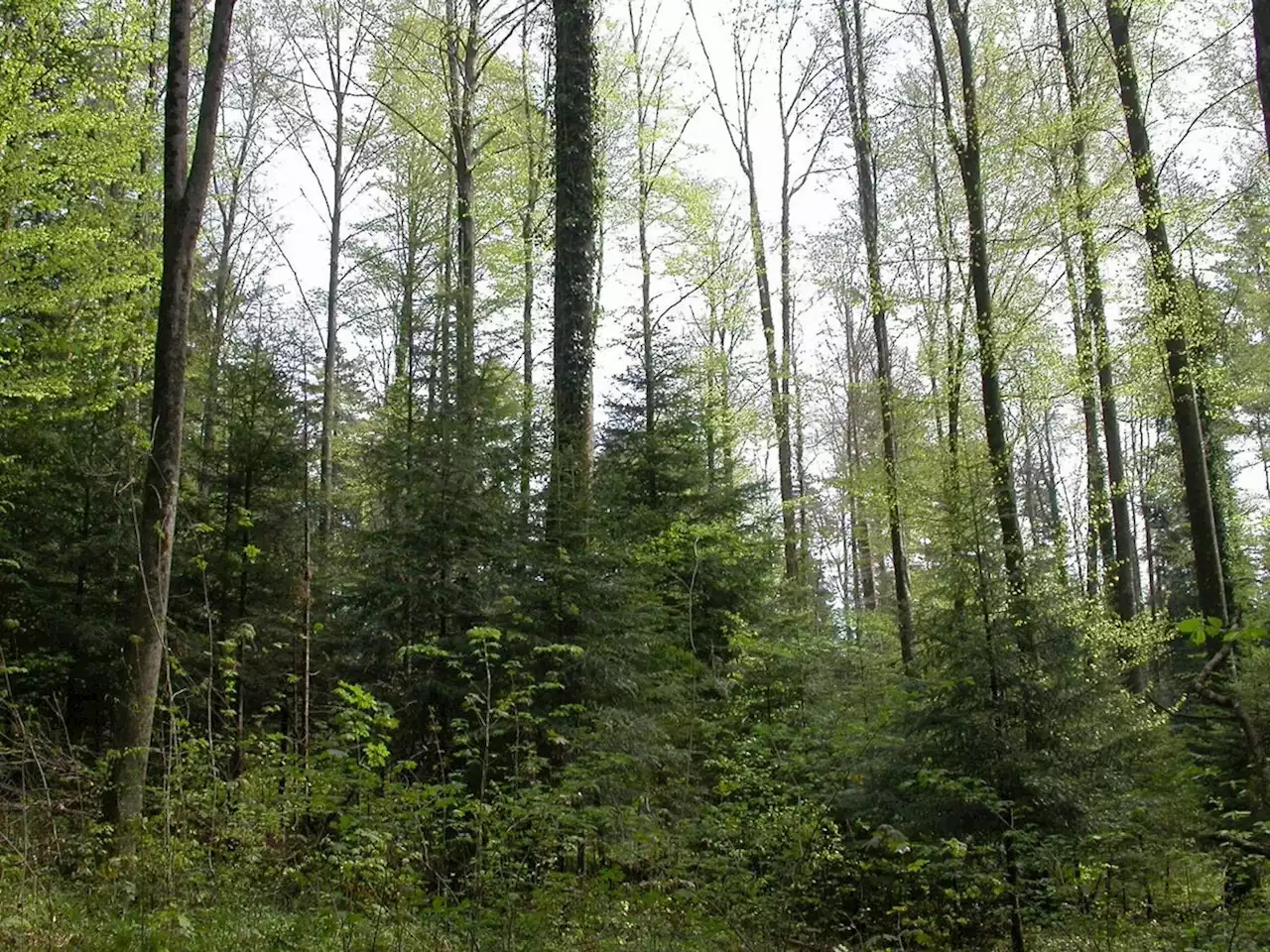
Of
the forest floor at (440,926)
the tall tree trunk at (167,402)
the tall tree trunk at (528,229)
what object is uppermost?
the tall tree trunk at (528,229)

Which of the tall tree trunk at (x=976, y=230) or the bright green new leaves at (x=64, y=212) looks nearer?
the bright green new leaves at (x=64, y=212)

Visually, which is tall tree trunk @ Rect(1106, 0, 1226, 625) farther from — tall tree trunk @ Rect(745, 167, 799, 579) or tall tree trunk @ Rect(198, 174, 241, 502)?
tall tree trunk @ Rect(198, 174, 241, 502)

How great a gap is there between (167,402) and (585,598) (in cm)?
399

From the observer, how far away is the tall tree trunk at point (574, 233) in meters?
9.56

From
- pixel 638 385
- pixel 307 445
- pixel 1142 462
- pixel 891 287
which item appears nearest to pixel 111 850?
pixel 307 445

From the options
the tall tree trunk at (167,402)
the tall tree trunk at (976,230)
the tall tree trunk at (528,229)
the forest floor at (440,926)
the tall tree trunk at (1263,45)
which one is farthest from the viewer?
the tall tree trunk at (528,229)

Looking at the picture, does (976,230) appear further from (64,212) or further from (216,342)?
(64,212)

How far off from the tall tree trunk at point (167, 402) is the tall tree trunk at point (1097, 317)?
383 inches

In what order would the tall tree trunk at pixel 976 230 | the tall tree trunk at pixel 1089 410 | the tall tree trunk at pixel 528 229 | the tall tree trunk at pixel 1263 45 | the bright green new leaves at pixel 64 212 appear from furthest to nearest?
the tall tree trunk at pixel 528 229
the tall tree trunk at pixel 1089 410
the tall tree trunk at pixel 976 230
the bright green new leaves at pixel 64 212
the tall tree trunk at pixel 1263 45

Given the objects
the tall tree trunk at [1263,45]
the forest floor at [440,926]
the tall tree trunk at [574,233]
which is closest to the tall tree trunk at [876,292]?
the tall tree trunk at [574,233]

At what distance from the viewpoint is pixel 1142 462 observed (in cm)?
2344

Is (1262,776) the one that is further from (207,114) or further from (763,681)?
(207,114)

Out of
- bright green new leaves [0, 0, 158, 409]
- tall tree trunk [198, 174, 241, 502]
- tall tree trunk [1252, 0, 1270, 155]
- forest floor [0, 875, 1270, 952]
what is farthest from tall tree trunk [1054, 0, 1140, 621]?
bright green new leaves [0, 0, 158, 409]

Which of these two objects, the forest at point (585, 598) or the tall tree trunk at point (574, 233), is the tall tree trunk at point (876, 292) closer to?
the forest at point (585, 598)
